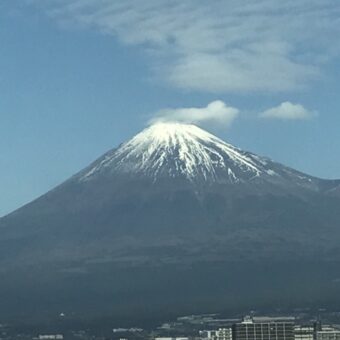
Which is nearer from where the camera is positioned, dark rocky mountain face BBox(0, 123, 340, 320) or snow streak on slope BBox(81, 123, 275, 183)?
dark rocky mountain face BBox(0, 123, 340, 320)

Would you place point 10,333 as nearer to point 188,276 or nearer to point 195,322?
point 195,322

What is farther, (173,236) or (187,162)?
(187,162)

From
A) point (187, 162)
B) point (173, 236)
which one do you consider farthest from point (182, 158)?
point (173, 236)

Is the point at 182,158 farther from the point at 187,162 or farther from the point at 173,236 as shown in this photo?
the point at 173,236

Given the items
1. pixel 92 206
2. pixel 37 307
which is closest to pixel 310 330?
pixel 37 307
